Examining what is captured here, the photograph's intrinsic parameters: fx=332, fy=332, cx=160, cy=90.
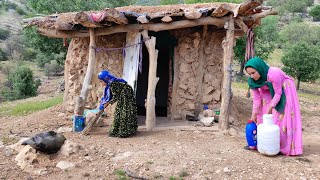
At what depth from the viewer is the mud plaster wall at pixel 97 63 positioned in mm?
7781

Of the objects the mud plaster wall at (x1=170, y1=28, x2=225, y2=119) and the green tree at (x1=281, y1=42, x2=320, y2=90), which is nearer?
the mud plaster wall at (x1=170, y1=28, x2=225, y2=119)

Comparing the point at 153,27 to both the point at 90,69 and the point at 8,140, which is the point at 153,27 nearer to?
the point at 90,69

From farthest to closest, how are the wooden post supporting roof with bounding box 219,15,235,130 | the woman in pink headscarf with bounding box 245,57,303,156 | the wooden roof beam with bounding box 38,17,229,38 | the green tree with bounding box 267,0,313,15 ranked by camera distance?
the green tree with bounding box 267,0,313,15, the wooden roof beam with bounding box 38,17,229,38, the wooden post supporting roof with bounding box 219,15,235,130, the woman in pink headscarf with bounding box 245,57,303,156

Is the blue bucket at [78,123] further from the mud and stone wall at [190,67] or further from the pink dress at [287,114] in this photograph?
the pink dress at [287,114]

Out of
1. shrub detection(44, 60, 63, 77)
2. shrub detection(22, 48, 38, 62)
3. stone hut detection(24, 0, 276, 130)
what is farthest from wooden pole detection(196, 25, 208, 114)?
shrub detection(22, 48, 38, 62)

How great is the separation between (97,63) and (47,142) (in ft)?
10.7

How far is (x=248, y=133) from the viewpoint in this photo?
→ 5.06 meters

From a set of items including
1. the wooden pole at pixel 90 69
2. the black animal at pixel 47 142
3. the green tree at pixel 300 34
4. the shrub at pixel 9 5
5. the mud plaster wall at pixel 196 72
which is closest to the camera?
the black animal at pixel 47 142

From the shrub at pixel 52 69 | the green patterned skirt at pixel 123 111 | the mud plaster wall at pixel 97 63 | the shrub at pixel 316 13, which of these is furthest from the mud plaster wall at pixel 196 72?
the shrub at pixel 316 13

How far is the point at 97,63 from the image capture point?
7855 mm

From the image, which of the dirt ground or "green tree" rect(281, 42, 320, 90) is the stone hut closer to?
the dirt ground

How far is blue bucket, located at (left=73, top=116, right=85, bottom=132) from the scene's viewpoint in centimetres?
645

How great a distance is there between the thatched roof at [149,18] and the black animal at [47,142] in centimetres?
250

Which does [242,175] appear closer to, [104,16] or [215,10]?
[215,10]
